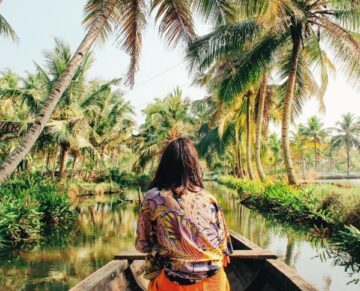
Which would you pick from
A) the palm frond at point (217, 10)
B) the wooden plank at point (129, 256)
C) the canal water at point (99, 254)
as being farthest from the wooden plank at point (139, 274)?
the palm frond at point (217, 10)

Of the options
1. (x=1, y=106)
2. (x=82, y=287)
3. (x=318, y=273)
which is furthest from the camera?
(x=1, y=106)

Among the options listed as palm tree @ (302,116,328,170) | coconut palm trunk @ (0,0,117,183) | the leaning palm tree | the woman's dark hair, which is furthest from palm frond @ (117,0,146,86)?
palm tree @ (302,116,328,170)

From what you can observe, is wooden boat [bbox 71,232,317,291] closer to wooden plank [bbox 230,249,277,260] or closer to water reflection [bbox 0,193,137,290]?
wooden plank [bbox 230,249,277,260]

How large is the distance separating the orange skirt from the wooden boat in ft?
4.26

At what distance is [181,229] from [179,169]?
13.8 inches

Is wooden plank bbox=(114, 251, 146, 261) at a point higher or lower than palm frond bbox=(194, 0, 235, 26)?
lower

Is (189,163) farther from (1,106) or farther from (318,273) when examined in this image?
(1,106)

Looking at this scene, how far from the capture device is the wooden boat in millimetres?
3605

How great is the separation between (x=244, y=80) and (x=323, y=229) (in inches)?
234

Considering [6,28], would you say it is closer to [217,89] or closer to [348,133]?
[217,89]

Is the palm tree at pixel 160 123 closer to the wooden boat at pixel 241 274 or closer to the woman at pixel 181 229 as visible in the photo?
the wooden boat at pixel 241 274

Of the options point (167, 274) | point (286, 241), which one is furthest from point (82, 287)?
point (286, 241)

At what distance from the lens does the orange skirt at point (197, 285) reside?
2.16 meters

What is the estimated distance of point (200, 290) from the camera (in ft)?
7.09
